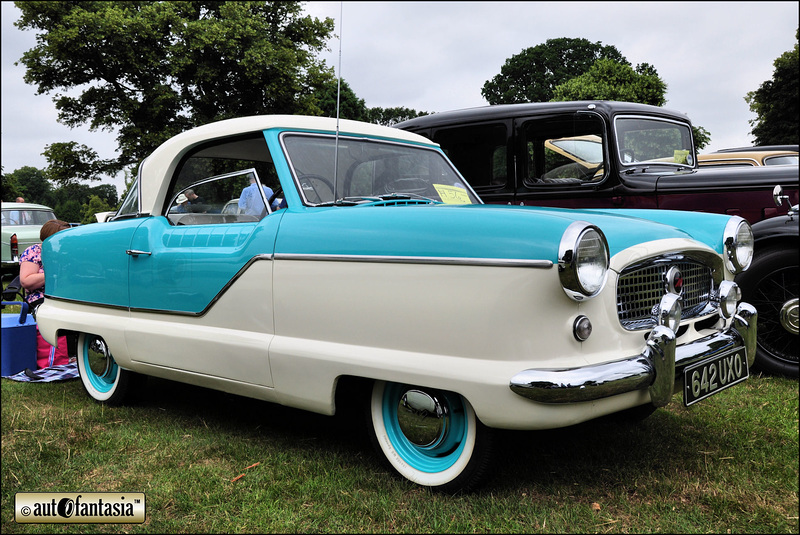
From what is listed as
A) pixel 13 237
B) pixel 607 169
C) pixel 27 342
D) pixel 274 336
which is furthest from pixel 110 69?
pixel 274 336

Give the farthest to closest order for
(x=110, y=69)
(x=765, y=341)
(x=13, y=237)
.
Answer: (x=110, y=69), (x=13, y=237), (x=765, y=341)

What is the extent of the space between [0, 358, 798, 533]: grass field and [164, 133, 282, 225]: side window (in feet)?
3.72

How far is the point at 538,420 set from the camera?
228 centimetres

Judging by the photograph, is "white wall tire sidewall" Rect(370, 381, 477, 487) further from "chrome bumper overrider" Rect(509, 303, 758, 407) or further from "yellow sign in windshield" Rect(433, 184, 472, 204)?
"yellow sign in windshield" Rect(433, 184, 472, 204)

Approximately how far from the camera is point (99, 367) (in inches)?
166

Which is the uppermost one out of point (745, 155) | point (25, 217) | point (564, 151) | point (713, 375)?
point (745, 155)

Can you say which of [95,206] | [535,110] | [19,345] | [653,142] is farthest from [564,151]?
[19,345]

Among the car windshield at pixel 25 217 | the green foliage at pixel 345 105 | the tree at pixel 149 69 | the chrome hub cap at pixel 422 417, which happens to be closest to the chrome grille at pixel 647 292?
the chrome hub cap at pixel 422 417

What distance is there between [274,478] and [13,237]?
1024 centimetres

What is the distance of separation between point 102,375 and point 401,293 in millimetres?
2606

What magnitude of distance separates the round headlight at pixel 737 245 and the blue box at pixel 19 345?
4.83 metres

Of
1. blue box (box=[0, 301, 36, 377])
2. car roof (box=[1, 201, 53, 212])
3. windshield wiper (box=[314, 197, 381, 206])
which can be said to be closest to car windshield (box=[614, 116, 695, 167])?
windshield wiper (box=[314, 197, 381, 206])

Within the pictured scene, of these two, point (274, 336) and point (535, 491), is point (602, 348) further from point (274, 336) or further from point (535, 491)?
point (274, 336)

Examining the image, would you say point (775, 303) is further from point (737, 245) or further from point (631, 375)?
point (631, 375)
